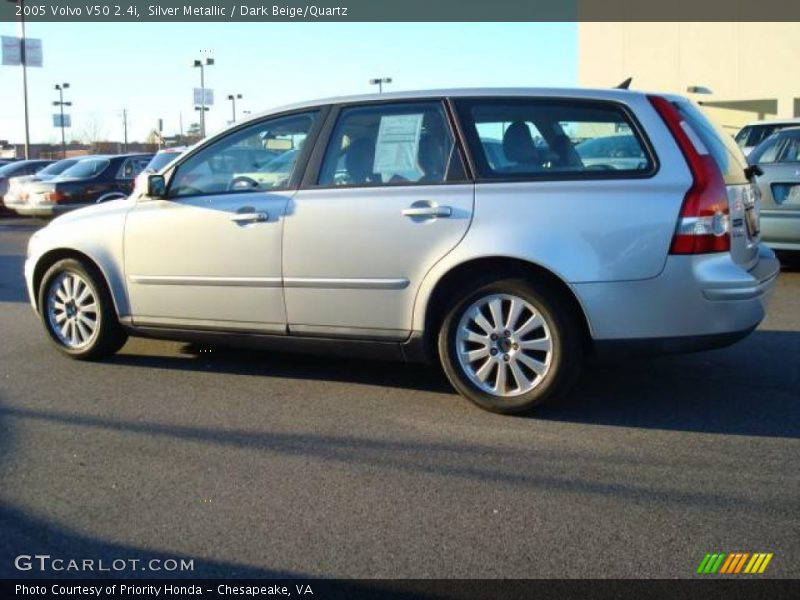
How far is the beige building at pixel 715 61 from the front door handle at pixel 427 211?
28923mm

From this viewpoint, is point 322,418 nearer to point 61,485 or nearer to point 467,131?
point 61,485

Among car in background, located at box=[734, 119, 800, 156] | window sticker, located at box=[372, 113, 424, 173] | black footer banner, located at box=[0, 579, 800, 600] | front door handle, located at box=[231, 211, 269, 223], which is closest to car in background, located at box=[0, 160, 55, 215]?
car in background, located at box=[734, 119, 800, 156]

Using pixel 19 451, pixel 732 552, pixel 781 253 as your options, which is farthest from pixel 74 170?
pixel 732 552

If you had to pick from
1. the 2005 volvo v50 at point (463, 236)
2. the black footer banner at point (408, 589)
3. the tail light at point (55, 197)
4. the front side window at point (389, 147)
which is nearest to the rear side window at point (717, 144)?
the 2005 volvo v50 at point (463, 236)

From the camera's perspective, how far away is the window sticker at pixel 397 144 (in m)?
5.38

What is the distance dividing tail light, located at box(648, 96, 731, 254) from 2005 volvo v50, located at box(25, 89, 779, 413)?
10mm

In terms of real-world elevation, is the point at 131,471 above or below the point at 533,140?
below

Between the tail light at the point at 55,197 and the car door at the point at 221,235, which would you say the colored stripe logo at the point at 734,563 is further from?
the tail light at the point at 55,197

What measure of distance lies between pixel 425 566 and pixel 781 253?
8.85 m

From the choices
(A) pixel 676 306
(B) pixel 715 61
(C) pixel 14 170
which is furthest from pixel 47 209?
(B) pixel 715 61

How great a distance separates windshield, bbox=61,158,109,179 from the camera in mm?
17547

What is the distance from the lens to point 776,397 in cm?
539

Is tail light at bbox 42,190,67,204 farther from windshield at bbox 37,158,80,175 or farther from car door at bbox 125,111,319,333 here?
car door at bbox 125,111,319,333
